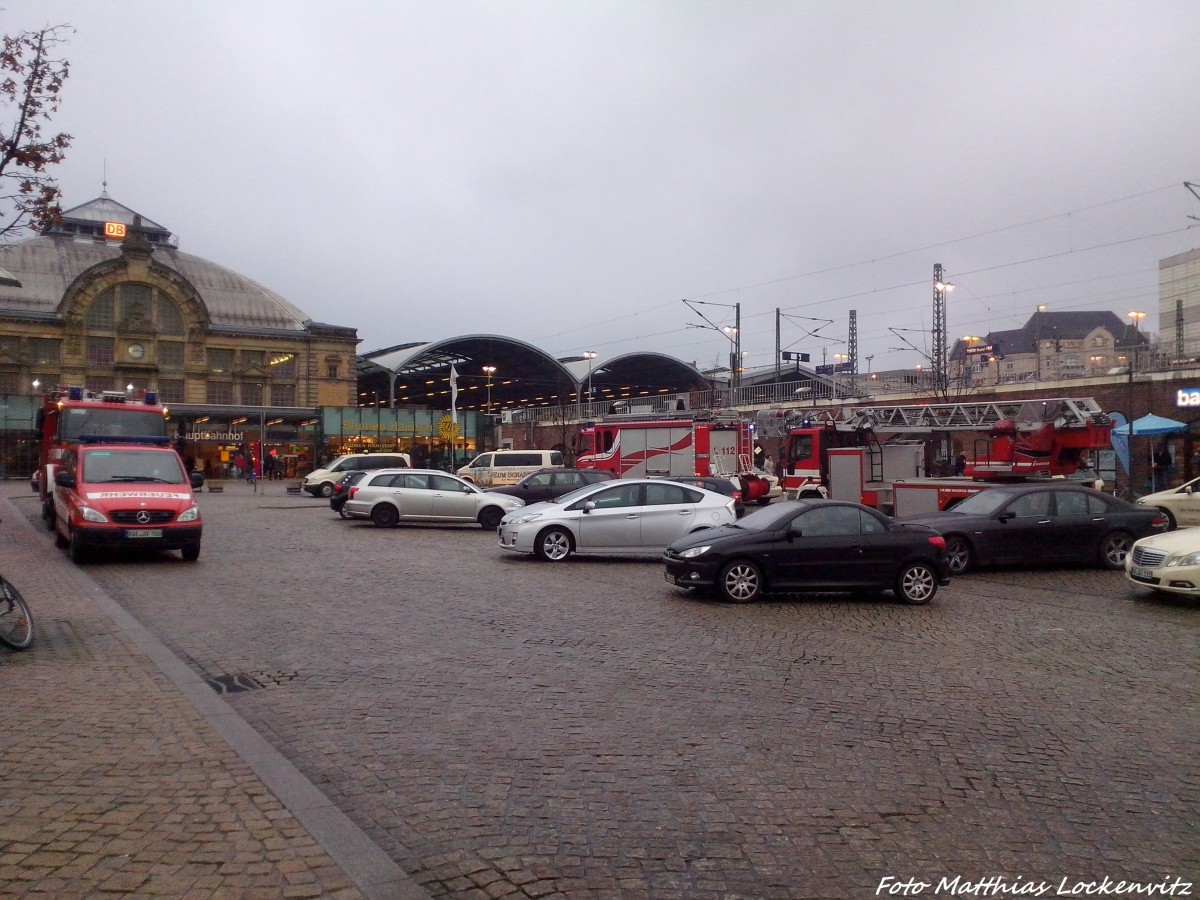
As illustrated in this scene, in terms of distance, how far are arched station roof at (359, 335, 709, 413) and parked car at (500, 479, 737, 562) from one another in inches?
1869

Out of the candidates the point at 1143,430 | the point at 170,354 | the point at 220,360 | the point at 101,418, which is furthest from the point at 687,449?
the point at 170,354

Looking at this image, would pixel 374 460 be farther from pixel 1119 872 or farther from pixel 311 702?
pixel 1119 872

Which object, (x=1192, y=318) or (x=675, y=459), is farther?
(x=1192, y=318)

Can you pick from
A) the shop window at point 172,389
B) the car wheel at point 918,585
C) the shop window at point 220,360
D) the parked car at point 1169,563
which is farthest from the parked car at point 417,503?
the shop window at point 220,360

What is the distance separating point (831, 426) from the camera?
88.8 ft

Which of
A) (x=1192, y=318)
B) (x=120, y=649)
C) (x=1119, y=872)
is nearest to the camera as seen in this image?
(x=1119, y=872)

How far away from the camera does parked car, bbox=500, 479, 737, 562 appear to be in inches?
637

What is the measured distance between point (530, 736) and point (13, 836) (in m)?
2.96

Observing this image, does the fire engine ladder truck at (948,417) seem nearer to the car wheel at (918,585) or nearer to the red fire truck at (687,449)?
the red fire truck at (687,449)

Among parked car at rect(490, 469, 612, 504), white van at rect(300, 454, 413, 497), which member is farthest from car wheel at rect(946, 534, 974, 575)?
white van at rect(300, 454, 413, 497)

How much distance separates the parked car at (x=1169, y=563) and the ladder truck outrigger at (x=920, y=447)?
554 cm

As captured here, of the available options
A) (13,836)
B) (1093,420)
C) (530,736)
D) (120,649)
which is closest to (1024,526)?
(1093,420)

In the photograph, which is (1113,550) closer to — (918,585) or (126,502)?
(918,585)

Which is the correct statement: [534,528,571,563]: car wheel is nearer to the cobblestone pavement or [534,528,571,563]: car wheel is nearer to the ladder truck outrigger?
the cobblestone pavement
